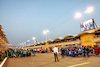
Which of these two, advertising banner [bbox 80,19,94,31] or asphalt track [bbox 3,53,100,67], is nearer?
asphalt track [bbox 3,53,100,67]

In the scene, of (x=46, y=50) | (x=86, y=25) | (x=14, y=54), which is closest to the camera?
(x=14, y=54)

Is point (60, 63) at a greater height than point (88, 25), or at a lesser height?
lesser

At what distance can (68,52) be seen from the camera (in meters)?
14.9

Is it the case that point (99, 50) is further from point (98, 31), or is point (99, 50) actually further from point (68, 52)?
point (98, 31)

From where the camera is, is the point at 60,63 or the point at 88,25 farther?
the point at 88,25

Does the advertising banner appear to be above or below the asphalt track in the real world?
above

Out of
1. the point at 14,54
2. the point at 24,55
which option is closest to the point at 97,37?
the point at 24,55

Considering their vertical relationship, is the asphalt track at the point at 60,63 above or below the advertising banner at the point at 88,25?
below

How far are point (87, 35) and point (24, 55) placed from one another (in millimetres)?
19255

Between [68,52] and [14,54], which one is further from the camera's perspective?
[14,54]

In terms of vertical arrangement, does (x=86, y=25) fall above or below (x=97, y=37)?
above

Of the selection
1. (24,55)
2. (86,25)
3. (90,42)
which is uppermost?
(86,25)

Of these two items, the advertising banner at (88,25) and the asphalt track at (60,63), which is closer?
the asphalt track at (60,63)

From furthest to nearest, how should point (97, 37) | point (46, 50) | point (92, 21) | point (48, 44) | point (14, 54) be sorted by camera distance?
point (48, 44)
point (92, 21)
point (46, 50)
point (97, 37)
point (14, 54)
